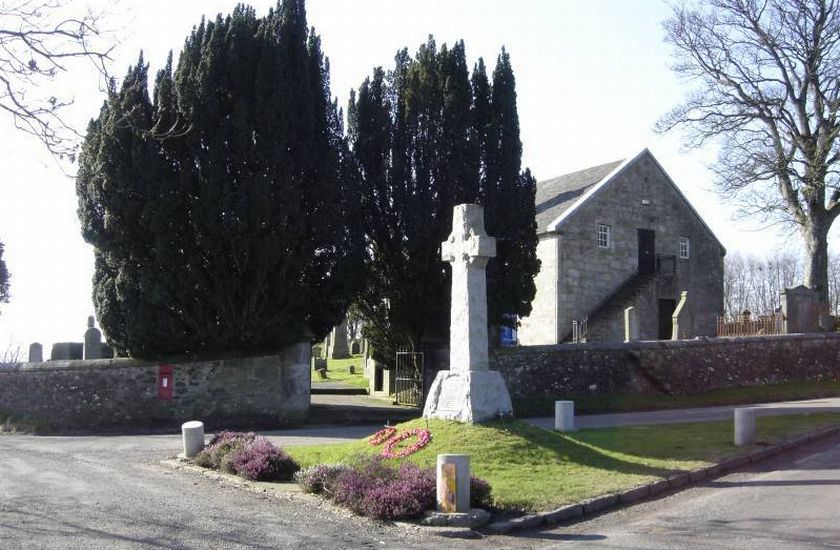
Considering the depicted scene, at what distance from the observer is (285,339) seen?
19344mm

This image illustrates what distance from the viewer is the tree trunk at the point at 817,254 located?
2945 cm

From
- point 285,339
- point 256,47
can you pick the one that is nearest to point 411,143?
point 256,47

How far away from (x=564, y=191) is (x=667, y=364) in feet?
44.7

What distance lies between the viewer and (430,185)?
862 inches

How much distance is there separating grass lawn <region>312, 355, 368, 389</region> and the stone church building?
738 centimetres

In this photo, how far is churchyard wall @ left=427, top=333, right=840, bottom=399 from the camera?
2150 cm

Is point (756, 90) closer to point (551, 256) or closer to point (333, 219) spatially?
point (551, 256)

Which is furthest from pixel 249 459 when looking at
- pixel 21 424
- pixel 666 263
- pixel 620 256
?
pixel 666 263

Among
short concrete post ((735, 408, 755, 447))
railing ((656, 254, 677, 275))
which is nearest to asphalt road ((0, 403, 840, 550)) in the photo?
short concrete post ((735, 408, 755, 447))

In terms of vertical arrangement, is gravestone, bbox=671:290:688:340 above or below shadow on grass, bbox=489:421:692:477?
above

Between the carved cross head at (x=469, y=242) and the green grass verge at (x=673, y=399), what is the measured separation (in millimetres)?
8863

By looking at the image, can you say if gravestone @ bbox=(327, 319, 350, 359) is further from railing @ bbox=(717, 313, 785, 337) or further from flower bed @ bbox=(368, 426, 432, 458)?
flower bed @ bbox=(368, 426, 432, 458)

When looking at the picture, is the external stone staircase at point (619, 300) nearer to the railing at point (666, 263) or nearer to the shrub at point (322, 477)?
the railing at point (666, 263)

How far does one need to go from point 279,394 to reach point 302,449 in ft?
19.2
